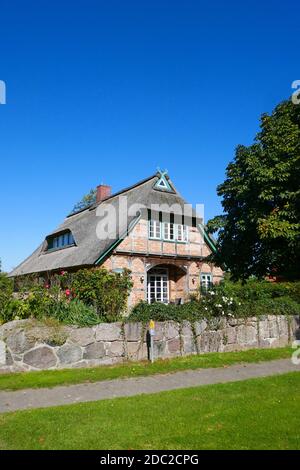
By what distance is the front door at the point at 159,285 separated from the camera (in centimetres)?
2266

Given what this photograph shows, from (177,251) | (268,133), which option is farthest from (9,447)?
(177,251)

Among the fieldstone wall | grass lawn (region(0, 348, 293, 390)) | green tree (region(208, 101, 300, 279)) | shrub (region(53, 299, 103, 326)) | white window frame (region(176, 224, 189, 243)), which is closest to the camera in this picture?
grass lawn (region(0, 348, 293, 390))

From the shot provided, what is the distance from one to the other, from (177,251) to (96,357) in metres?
12.4

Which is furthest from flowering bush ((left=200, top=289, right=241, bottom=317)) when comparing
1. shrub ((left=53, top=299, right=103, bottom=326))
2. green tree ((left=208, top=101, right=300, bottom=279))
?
shrub ((left=53, top=299, right=103, bottom=326))

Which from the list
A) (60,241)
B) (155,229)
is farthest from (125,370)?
(60,241)

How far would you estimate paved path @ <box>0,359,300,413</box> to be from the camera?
6836 millimetres

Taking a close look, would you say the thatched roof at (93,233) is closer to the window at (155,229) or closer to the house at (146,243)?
the house at (146,243)

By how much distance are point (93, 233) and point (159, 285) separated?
16.2 ft

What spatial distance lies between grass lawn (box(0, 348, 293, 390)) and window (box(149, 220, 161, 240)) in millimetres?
10376

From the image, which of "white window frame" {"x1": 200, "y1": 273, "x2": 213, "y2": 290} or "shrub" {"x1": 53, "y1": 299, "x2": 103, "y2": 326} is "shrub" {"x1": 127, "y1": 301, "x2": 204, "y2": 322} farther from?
"white window frame" {"x1": 200, "y1": 273, "x2": 213, "y2": 290}

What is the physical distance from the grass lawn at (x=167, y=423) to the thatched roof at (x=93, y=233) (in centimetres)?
1254

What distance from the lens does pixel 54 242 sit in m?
25.8

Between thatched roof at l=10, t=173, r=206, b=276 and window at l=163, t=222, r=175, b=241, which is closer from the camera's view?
thatched roof at l=10, t=173, r=206, b=276
